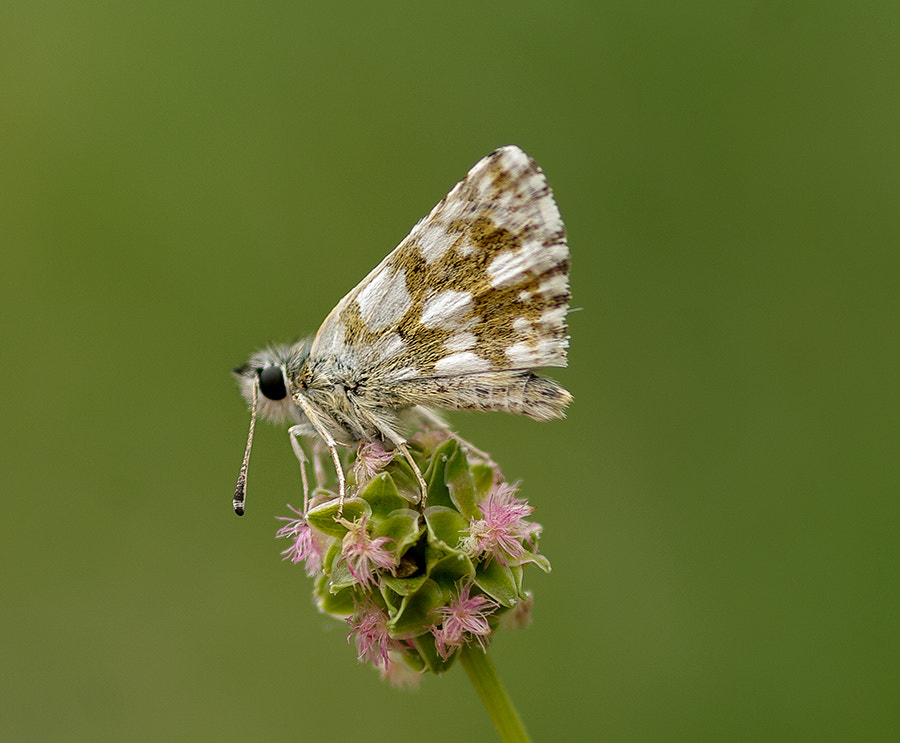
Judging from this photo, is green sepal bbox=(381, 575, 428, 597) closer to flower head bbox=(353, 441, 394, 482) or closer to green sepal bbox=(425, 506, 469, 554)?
green sepal bbox=(425, 506, 469, 554)

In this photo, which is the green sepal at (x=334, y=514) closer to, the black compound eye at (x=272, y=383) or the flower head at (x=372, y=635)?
the flower head at (x=372, y=635)

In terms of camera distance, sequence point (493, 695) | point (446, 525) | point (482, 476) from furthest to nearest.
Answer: point (482, 476) < point (446, 525) < point (493, 695)

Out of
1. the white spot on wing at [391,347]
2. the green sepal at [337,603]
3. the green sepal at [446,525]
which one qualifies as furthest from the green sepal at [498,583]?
the white spot on wing at [391,347]

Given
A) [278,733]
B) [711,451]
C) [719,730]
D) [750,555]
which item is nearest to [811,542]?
[750,555]

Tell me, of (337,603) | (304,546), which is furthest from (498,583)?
(304,546)

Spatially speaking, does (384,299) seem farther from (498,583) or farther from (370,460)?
(498,583)

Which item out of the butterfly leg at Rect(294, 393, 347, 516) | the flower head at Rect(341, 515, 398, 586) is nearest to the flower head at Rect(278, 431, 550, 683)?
the flower head at Rect(341, 515, 398, 586)
